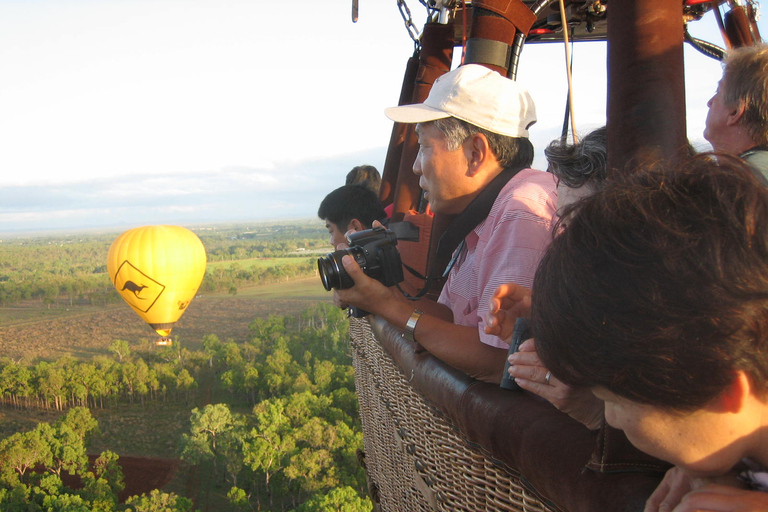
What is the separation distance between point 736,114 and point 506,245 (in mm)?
515

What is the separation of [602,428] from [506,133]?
0.98m

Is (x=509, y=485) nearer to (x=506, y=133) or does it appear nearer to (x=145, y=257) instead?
(x=506, y=133)

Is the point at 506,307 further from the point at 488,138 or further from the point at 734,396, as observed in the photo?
the point at 488,138

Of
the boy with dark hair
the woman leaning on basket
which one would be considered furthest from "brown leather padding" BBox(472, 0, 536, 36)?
the woman leaning on basket

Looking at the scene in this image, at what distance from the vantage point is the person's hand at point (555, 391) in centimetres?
76

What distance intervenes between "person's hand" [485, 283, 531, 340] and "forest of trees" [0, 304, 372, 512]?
13.1m

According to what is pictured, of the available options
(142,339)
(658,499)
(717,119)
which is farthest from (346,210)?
(142,339)

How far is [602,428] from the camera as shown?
23.9 inches

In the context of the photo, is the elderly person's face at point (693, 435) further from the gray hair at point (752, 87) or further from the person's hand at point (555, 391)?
the gray hair at point (752, 87)

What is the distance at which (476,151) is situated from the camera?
149 centimetres

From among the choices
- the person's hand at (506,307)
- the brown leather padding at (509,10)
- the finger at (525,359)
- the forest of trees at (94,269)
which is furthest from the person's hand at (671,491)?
the forest of trees at (94,269)

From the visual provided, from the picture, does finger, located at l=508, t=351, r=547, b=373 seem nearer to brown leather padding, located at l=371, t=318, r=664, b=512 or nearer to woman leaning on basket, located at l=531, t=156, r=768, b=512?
brown leather padding, located at l=371, t=318, r=664, b=512

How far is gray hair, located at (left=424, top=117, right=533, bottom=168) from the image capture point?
148 centimetres

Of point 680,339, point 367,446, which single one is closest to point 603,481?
point 680,339
